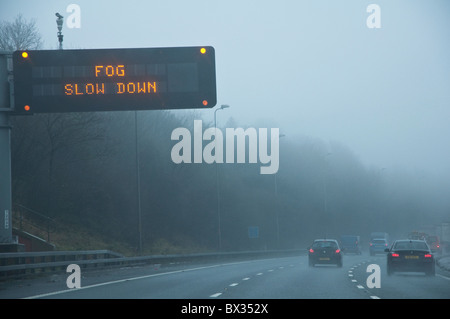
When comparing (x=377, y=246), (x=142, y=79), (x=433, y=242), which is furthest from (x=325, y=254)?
(x=433, y=242)

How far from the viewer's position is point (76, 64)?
21.8 meters

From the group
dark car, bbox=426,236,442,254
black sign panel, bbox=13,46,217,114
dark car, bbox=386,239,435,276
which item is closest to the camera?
black sign panel, bbox=13,46,217,114

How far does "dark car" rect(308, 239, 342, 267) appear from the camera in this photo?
38375 millimetres

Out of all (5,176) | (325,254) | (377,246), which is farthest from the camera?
(377,246)

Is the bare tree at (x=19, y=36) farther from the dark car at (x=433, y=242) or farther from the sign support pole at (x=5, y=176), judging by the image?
the dark car at (x=433, y=242)

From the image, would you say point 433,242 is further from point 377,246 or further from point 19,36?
point 19,36

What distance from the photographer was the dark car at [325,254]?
38.4 metres

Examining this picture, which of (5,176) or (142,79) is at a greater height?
(142,79)

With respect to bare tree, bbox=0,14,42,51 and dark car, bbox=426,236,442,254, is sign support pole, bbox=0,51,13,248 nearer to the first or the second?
bare tree, bbox=0,14,42,51

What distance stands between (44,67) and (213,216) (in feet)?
158

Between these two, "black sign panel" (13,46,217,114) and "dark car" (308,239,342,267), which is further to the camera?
"dark car" (308,239,342,267)

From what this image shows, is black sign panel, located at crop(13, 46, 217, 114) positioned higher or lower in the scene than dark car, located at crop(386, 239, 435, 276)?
higher

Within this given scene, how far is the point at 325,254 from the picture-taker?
1519 inches

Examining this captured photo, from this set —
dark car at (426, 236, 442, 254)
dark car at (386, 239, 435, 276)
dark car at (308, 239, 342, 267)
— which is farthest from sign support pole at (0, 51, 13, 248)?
dark car at (426, 236, 442, 254)
